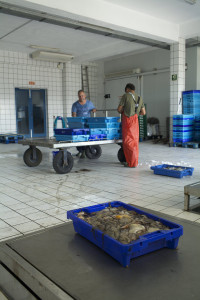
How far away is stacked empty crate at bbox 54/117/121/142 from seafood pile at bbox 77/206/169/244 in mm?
3228

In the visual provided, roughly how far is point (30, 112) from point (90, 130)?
7478 mm

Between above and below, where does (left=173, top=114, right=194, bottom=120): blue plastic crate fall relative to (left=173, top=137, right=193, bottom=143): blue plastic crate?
above

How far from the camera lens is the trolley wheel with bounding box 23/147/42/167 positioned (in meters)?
5.82

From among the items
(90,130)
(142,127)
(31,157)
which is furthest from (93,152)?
(142,127)

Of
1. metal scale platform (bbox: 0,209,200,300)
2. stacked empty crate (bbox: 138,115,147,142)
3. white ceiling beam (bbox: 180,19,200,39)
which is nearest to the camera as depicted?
metal scale platform (bbox: 0,209,200,300)

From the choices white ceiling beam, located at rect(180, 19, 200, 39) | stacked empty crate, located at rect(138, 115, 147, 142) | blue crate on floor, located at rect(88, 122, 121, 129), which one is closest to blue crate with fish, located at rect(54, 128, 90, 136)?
blue crate on floor, located at rect(88, 122, 121, 129)

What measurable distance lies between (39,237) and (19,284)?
1.39 feet

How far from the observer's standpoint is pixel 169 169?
476 cm

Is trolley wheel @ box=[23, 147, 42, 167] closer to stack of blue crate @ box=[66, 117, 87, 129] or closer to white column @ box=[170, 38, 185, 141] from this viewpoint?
stack of blue crate @ box=[66, 117, 87, 129]

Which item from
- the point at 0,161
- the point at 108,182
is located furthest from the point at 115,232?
the point at 0,161

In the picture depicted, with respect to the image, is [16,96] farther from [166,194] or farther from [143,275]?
[143,275]

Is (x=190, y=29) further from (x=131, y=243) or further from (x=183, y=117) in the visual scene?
(x=131, y=243)

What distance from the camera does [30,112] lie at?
12320 millimetres

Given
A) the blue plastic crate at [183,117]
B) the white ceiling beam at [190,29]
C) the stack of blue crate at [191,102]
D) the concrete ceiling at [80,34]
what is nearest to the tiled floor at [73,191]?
the blue plastic crate at [183,117]
